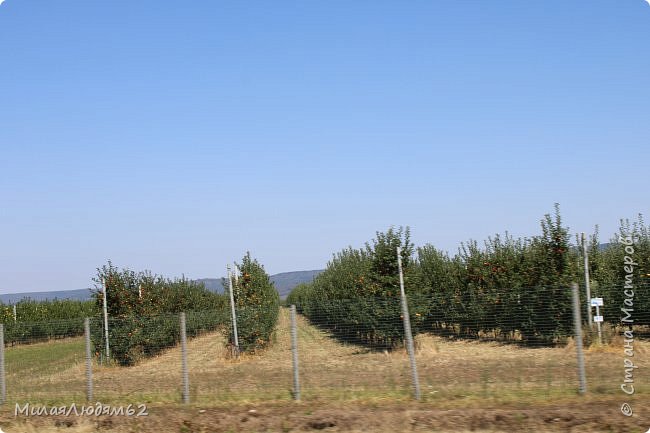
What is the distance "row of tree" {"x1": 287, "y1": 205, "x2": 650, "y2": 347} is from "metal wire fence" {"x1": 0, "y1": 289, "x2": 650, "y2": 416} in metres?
0.10

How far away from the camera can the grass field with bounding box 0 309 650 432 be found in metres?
9.45

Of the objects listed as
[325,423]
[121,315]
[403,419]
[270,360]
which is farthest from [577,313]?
[121,315]

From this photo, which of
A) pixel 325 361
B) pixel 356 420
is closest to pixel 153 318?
pixel 325 361

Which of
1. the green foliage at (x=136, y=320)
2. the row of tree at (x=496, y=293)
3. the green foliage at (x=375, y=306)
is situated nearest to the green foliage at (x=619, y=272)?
the row of tree at (x=496, y=293)

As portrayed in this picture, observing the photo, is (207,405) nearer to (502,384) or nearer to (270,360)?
(502,384)

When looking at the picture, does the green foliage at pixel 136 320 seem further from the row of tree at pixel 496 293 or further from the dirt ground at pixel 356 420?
the dirt ground at pixel 356 420

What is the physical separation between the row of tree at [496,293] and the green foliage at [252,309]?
2007 millimetres

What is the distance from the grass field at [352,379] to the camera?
945 cm

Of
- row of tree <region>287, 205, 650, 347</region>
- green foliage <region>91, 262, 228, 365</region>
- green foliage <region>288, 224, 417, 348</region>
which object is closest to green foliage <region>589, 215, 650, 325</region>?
row of tree <region>287, 205, 650, 347</region>

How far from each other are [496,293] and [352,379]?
863 centimetres

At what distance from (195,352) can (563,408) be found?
1165 centimetres
